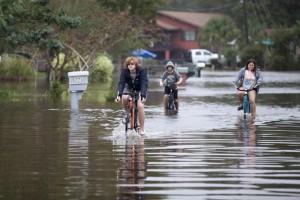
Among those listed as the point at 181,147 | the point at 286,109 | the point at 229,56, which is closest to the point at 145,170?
the point at 181,147

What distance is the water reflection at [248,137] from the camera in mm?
14039

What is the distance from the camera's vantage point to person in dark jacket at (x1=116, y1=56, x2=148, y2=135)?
18.0m

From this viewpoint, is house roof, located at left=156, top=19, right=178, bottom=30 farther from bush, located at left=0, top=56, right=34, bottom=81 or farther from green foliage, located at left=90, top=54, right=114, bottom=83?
bush, located at left=0, top=56, right=34, bottom=81

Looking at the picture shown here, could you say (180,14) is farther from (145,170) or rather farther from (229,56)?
(145,170)

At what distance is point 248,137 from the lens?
17812mm

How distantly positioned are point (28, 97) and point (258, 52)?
5654cm

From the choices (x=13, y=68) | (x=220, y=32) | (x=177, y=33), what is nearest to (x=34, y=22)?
(x=13, y=68)

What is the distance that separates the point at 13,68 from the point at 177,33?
69842 mm

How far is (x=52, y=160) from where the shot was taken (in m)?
13.9

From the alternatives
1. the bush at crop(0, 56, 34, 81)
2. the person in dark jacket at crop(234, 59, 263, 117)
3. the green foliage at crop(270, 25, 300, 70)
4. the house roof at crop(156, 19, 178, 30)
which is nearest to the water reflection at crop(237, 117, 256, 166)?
the person in dark jacket at crop(234, 59, 263, 117)

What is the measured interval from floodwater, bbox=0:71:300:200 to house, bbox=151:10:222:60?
9211 cm

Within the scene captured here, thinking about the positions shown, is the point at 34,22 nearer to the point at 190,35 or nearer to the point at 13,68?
the point at 13,68

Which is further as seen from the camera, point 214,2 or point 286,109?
point 214,2

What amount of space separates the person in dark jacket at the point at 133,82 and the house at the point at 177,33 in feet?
323
